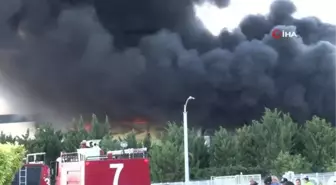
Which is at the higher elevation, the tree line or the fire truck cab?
the tree line

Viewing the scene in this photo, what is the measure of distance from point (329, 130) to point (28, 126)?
69.0 feet

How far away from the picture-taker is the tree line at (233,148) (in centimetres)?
3247

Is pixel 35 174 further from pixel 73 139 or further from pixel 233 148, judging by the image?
pixel 233 148

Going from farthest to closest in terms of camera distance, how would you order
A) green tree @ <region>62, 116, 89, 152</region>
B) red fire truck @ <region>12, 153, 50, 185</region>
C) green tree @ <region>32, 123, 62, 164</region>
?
1. green tree @ <region>62, 116, 89, 152</region>
2. green tree @ <region>32, 123, 62, 164</region>
3. red fire truck @ <region>12, 153, 50, 185</region>

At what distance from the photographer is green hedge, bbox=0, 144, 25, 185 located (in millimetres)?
6332

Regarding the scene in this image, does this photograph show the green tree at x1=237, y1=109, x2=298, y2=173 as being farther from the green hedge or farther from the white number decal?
the green hedge

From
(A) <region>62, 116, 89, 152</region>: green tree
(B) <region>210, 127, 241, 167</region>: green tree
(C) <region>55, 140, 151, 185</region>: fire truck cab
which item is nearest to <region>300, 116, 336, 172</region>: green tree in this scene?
(B) <region>210, 127, 241, 167</region>: green tree

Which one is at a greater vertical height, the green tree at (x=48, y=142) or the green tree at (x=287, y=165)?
the green tree at (x=48, y=142)

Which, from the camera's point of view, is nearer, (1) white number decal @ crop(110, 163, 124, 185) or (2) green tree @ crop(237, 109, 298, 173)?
(1) white number decal @ crop(110, 163, 124, 185)

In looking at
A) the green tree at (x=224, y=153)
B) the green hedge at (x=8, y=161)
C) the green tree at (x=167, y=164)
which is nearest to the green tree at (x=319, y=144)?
the green tree at (x=224, y=153)

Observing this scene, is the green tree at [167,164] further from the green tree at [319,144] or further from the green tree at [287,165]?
the green tree at [319,144]

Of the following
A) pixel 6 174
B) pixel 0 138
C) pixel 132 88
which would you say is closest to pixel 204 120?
pixel 132 88

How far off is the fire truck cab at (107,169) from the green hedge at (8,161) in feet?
18.6

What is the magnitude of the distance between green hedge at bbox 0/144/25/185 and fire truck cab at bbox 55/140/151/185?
18.6 feet
